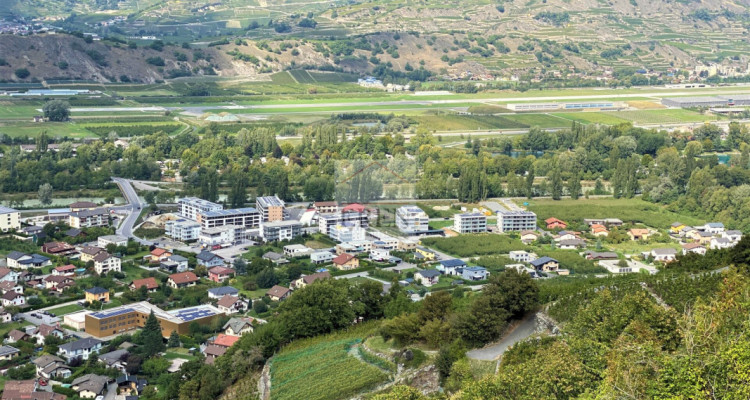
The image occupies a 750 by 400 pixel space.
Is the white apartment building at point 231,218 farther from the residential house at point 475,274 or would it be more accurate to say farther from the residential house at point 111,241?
the residential house at point 475,274

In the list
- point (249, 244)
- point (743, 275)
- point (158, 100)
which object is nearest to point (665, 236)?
point (249, 244)

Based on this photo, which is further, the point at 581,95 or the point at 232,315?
the point at 581,95

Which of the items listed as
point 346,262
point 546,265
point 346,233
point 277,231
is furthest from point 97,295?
point 546,265

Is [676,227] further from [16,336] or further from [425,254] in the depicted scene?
[16,336]

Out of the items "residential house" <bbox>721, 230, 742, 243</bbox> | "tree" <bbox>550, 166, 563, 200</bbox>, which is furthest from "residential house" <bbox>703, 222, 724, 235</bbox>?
"tree" <bbox>550, 166, 563, 200</bbox>

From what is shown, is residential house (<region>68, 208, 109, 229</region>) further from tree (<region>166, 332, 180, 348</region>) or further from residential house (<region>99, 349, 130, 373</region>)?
residential house (<region>99, 349, 130, 373</region>)

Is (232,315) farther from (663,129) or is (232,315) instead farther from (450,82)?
(450,82)
